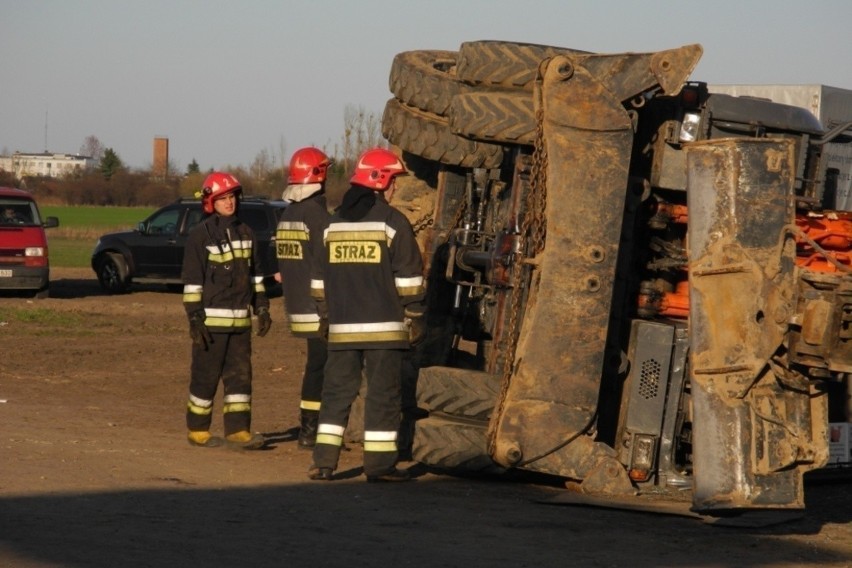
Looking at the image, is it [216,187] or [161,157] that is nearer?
[216,187]

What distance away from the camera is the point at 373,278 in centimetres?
823

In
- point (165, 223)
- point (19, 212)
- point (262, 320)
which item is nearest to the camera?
point (262, 320)

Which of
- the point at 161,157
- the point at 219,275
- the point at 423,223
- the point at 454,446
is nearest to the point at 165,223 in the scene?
the point at 423,223

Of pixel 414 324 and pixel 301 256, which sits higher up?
pixel 301 256

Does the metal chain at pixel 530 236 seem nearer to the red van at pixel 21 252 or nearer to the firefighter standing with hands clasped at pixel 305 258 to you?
the firefighter standing with hands clasped at pixel 305 258

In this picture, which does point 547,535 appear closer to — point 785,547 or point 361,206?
point 785,547

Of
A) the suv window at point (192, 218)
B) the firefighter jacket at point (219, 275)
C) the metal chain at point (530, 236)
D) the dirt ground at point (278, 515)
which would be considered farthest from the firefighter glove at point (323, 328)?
the suv window at point (192, 218)

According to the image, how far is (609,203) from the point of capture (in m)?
7.36

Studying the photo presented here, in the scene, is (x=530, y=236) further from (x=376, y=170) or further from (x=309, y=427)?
(x=309, y=427)

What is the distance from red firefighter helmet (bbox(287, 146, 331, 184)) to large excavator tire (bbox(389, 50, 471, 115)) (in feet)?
2.69

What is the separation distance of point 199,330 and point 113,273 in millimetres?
16459

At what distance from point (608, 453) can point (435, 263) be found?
2.78 metres

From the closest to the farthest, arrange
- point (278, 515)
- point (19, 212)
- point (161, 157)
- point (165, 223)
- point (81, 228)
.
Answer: point (278, 515), point (19, 212), point (165, 223), point (81, 228), point (161, 157)

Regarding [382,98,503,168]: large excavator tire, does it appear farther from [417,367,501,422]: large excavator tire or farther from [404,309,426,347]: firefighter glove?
[417,367,501,422]: large excavator tire
